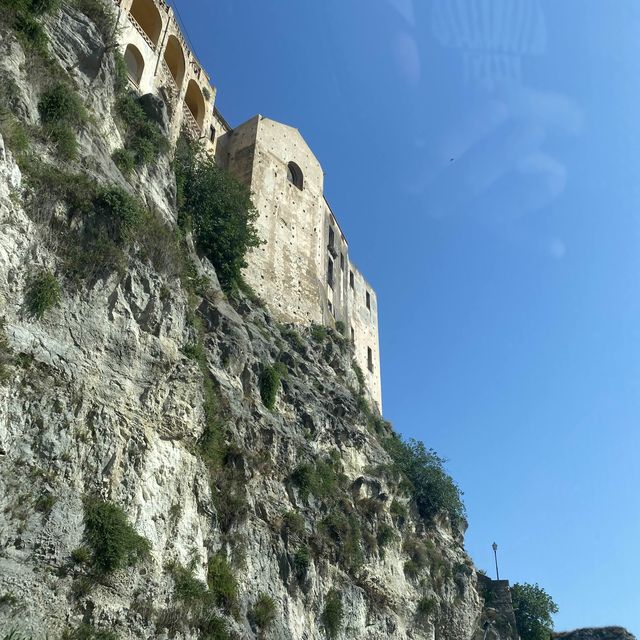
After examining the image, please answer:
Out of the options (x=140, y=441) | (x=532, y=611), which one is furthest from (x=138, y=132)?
(x=532, y=611)

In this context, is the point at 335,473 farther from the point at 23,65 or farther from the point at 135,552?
the point at 23,65

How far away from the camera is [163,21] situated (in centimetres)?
2616

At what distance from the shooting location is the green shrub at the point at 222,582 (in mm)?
13688

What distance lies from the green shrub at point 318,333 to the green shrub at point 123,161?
1180 cm

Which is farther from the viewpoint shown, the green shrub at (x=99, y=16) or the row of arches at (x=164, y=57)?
the row of arches at (x=164, y=57)

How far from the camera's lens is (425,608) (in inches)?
892

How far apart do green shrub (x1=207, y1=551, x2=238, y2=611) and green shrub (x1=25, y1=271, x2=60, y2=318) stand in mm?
6384

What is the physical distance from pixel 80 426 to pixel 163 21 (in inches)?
781

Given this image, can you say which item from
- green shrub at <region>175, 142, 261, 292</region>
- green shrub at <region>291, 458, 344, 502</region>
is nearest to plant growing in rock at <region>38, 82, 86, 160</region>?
green shrub at <region>175, 142, 261, 292</region>

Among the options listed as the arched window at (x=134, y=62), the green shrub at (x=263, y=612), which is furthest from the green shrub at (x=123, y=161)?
the green shrub at (x=263, y=612)

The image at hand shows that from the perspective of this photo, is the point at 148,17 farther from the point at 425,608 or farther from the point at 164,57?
the point at 425,608

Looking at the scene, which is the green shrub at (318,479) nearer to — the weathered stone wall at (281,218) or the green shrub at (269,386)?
the green shrub at (269,386)

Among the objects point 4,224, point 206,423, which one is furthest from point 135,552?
point 4,224

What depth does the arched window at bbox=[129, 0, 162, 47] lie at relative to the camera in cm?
2584
